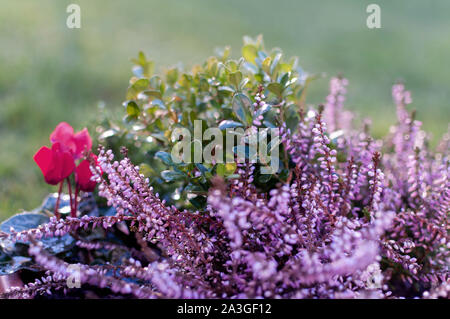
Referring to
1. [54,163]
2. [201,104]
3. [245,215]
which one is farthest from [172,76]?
[245,215]

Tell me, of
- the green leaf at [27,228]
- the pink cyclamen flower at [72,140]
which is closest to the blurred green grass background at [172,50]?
the green leaf at [27,228]

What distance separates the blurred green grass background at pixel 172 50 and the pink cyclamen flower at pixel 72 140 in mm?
924

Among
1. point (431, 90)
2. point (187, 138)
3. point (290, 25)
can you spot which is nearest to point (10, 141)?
point (187, 138)

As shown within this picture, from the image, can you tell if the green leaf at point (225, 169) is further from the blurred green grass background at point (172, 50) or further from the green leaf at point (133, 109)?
the blurred green grass background at point (172, 50)

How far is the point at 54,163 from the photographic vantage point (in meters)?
1.70

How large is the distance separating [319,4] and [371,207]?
9.08 metres

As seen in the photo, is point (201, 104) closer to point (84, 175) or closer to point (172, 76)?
point (172, 76)

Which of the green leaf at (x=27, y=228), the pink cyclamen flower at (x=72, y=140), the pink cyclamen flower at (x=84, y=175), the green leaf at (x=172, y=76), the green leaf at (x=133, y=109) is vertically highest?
the green leaf at (x=172, y=76)

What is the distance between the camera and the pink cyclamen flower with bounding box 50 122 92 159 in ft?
5.84

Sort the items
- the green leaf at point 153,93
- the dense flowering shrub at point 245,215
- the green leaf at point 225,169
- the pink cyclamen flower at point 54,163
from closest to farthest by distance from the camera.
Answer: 1. the dense flowering shrub at point 245,215
2. the green leaf at point 225,169
3. the pink cyclamen flower at point 54,163
4. the green leaf at point 153,93

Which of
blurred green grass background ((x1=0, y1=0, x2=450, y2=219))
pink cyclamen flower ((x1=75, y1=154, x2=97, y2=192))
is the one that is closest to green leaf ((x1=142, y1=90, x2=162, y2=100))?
pink cyclamen flower ((x1=75, y1=154, x2=97, y2=192))

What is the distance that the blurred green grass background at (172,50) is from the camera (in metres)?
4.05

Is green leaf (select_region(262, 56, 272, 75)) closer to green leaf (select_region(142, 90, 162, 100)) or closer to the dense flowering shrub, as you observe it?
the dense flowering shrub

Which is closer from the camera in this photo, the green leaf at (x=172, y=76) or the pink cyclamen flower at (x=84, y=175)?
the pink cyclamen flower at (x=84, y=175)
